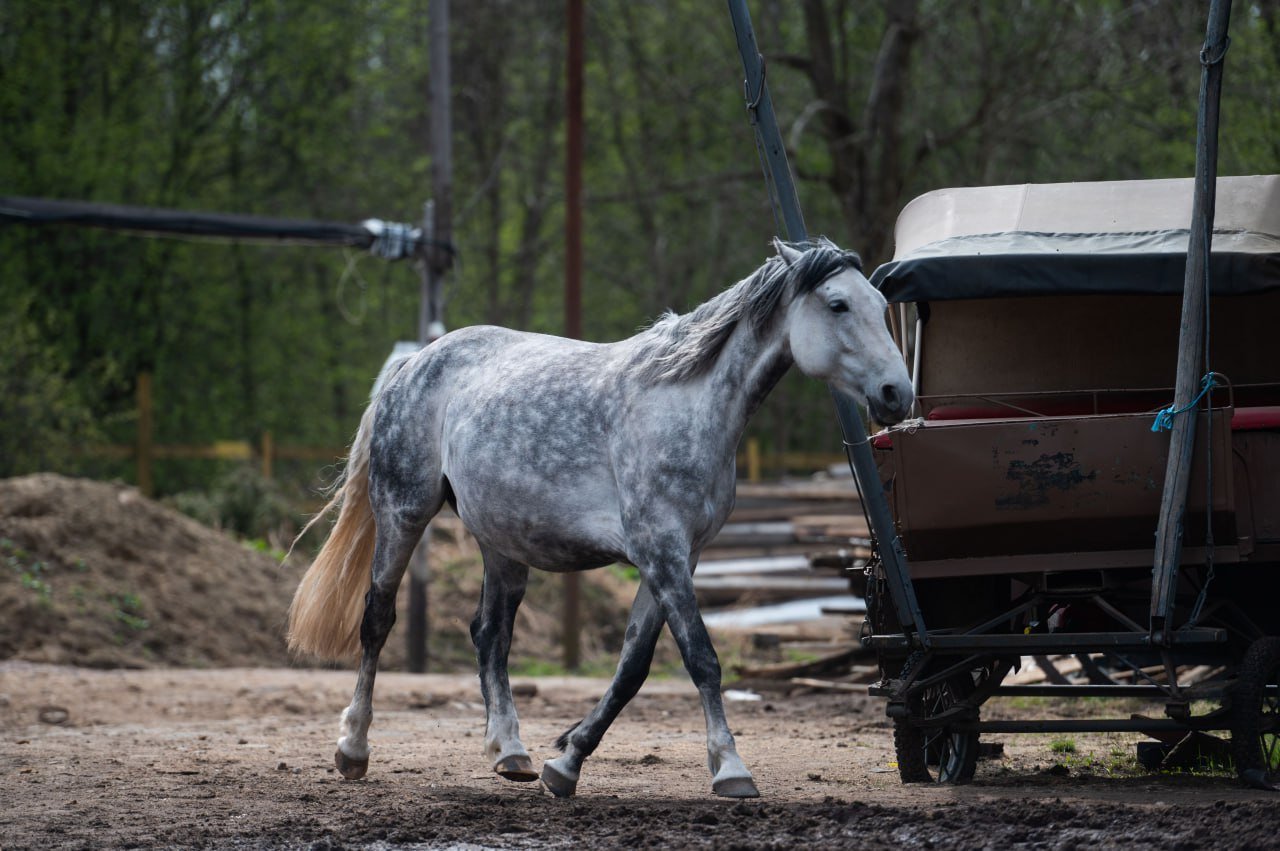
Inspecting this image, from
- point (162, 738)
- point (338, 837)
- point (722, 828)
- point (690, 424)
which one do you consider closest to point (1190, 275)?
point (690, 424)

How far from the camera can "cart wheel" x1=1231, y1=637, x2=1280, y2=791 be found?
573 centimetres

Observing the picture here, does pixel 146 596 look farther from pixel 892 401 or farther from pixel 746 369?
pixel 892 401

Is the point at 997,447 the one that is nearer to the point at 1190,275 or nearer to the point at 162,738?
the point at 1190,275

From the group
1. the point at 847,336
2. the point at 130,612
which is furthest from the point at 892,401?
the point at 130,612

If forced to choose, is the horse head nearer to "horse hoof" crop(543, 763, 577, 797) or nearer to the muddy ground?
the muddy ground

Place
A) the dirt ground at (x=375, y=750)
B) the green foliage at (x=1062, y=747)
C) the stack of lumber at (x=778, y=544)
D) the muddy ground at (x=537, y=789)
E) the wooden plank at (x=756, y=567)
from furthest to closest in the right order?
the wooden plank at (x=756, y=567)
the stack of lumber at (x=778, y=544)
the green foliage at (x=1062, y=747)
the dirt ground at (x=375, y=750)
the muddy ground at (x=537, y=789)

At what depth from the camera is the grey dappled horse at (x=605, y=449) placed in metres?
5.74

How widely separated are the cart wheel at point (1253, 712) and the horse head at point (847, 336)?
1733mm

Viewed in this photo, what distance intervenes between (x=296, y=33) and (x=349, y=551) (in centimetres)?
2234

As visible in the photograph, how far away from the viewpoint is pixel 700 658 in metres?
5.72

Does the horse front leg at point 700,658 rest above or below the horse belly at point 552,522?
below

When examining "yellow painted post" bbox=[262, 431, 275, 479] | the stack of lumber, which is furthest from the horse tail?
"yellow painted post" bbox=[262, 431, 275, 479]

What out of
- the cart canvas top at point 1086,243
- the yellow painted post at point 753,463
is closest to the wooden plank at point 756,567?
the yellow painted post at point 753,463

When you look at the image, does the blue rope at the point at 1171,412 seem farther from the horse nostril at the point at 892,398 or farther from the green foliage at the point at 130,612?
the green foliage at the point at 130,612
